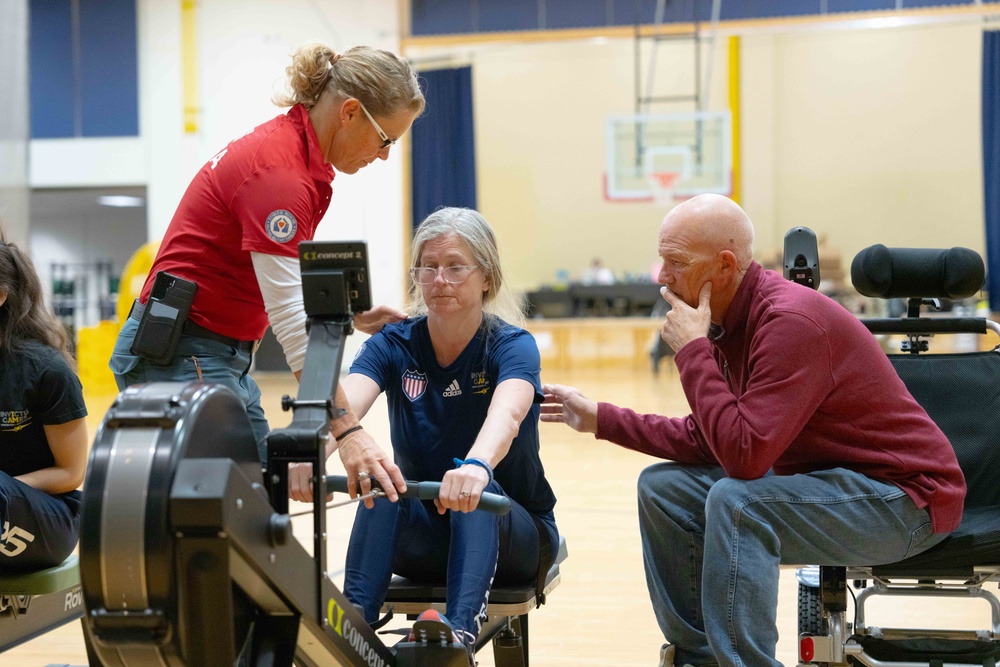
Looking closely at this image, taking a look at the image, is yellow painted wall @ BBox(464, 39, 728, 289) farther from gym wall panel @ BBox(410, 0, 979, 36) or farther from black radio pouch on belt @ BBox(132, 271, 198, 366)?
black radio pouch on belt @ BBox(132, 271, 198, 366)

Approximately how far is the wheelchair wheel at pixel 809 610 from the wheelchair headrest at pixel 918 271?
0.70 m

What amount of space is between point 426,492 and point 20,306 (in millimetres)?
1094

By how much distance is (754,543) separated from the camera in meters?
1.70

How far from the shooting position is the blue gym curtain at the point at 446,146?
1237cm

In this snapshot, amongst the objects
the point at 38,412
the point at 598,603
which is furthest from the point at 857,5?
the point at 38,412

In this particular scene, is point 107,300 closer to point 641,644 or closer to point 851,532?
point 641,644

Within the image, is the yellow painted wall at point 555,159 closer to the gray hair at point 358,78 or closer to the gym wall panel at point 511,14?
the gym wall panel at point 511,14

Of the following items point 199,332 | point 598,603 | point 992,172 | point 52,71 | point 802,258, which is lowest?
point 598,603

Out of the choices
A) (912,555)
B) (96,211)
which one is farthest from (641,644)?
(96,211)

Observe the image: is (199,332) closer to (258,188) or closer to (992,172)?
(258,188)

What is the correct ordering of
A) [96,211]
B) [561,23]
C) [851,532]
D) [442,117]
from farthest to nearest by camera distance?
[96,211] → [442,117] → [561,23] → [851,532]

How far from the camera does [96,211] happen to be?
564 inches

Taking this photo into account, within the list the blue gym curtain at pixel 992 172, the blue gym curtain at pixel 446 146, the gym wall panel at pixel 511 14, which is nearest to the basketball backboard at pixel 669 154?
the gym wall panel at pixel 511 14

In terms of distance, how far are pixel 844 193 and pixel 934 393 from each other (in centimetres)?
1167
